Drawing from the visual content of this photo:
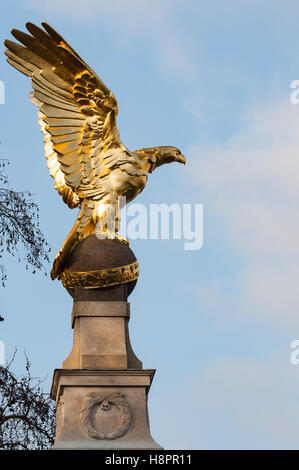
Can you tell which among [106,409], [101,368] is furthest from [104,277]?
[106,409]

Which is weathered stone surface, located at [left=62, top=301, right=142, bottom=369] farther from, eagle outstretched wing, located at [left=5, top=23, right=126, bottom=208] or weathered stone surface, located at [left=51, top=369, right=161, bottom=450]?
eagle outstretched wing, located at [left=5, top=23, right=126, bottom=208]

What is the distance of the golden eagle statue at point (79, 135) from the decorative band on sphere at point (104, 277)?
35 centimetres

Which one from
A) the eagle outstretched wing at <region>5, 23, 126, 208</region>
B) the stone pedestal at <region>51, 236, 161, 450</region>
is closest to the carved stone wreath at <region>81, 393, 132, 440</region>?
the stone pedestal at <region>51, 236, 161, 450</region>

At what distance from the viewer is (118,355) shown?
1457 cm

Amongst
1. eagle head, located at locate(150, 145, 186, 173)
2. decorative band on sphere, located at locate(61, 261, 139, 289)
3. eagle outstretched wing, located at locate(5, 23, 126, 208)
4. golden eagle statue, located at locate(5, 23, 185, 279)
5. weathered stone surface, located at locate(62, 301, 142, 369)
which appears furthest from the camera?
eagle head, located at locate(150, 145, 186, 173)

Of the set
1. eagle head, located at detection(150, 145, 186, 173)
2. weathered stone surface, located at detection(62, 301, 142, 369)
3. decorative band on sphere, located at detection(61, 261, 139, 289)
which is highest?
eagle head, located at detection(150, 145, 186, 173)

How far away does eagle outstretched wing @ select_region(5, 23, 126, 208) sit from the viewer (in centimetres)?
1547

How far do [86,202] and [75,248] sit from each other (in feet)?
2.13

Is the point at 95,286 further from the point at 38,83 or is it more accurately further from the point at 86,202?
the point at 38,83

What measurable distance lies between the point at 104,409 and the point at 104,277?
1665 millimetres

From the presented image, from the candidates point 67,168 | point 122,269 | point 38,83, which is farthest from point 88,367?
point 38,83

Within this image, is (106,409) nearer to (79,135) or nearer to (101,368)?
(101,368)

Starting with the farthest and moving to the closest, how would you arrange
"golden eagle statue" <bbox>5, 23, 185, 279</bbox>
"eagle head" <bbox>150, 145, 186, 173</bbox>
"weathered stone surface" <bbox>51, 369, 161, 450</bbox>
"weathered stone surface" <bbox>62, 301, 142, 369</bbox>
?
"eagle head" <bbox>150, 145, 186, 173</bbox> → "golden eagle statue" <bbox>5, 23, 185, 279</bbox> → "weathered stone surface" <bbox>62, 301, 142, 369</bbox> → "weathered stone surface" <bbox>51, 369, 161, 450</bbox>

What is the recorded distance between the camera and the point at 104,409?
1427 cm
